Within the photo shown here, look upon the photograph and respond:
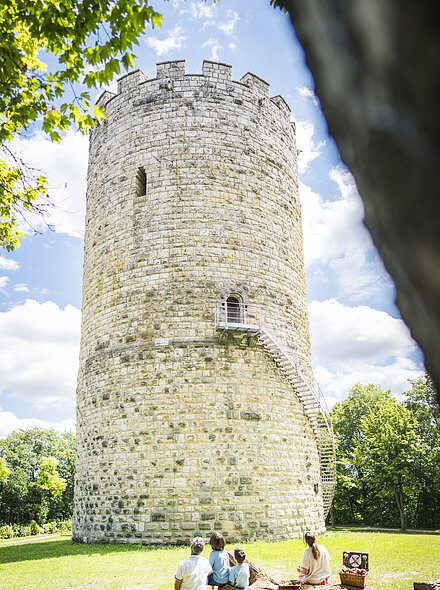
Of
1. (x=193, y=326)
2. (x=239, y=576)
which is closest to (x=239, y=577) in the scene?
(x=239, y=576)

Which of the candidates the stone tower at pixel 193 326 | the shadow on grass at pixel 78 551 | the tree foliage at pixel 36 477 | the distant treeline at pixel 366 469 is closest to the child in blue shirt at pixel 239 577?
the shadow on grass at pixel 78 551

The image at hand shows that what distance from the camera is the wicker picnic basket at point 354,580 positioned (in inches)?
249

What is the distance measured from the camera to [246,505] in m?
12.7

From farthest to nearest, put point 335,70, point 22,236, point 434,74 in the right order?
point 22,236 → point 335,70 → point 434,74

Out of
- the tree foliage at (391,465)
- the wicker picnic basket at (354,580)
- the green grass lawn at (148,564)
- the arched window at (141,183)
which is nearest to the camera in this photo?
the wicker picnic basket at (354,580)

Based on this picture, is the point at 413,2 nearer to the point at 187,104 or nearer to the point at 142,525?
the point at 142,525

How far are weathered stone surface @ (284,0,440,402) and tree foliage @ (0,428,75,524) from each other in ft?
135

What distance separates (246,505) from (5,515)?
38.3 meters

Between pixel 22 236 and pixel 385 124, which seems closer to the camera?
pixel 385 124

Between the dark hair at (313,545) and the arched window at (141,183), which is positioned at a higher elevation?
the arched window at (141,183)

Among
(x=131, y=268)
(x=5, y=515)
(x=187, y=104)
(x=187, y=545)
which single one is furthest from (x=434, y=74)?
(x=5, y=515)

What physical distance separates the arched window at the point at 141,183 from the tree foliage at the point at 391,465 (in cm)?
1492

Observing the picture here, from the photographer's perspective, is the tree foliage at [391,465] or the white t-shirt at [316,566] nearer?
the white t-shirt at [316,566]

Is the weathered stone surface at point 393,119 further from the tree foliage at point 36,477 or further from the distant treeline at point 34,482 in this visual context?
the tree foliage at point 36,477
